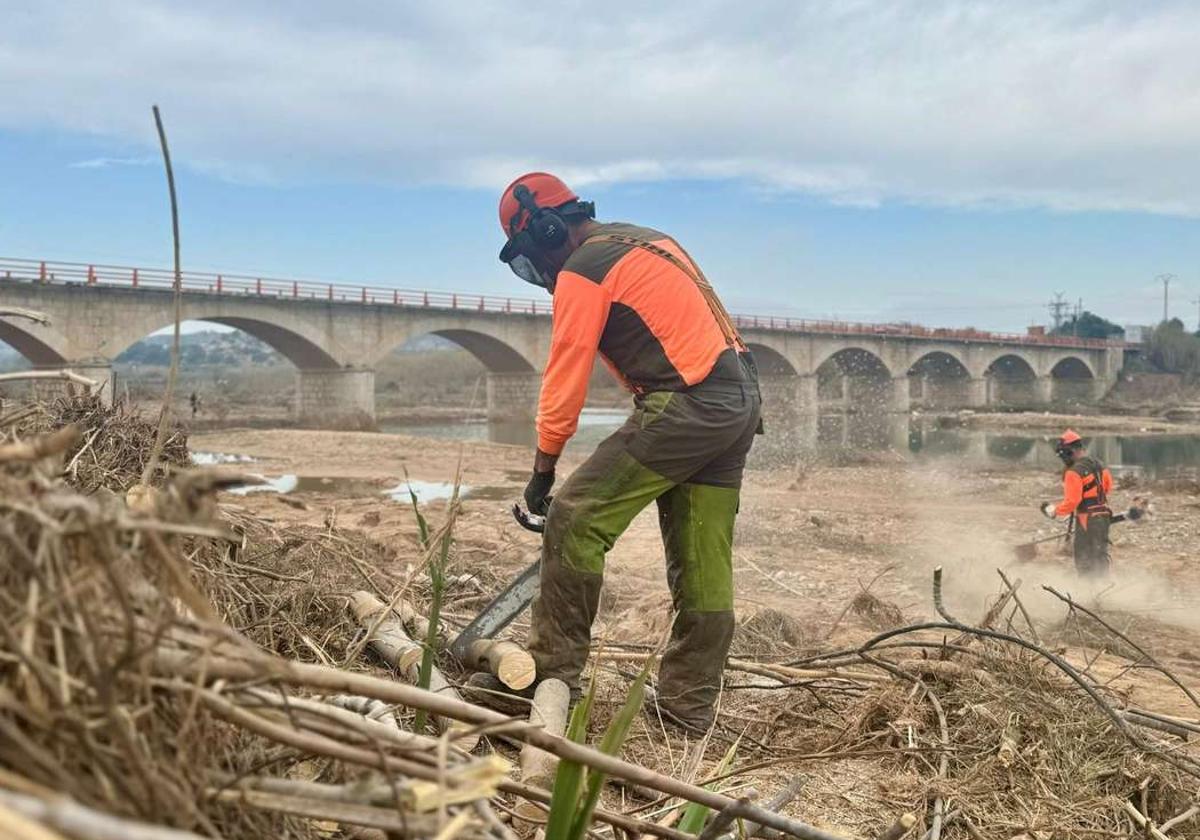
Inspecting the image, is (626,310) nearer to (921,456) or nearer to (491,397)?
(921,456)

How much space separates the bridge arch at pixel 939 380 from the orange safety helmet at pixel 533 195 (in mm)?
60948

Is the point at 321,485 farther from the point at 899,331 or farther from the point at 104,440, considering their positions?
the point at 899,331

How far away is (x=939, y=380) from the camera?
225 ft

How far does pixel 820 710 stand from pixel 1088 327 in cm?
10565

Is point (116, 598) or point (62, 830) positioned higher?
point (116, 598)

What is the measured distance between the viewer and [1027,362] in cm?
6769

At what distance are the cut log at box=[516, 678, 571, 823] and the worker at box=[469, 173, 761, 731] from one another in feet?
0.53

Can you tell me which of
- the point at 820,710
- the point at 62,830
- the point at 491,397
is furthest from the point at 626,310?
the point at 491,397

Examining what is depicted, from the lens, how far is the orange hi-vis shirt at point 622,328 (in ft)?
10.7

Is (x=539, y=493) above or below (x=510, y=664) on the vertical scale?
above

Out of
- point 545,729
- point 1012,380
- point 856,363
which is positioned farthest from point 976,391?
point 545,729

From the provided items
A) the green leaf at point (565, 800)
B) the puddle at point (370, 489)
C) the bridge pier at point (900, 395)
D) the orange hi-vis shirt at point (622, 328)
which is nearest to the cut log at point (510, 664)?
the orange hi-vis shirt at point (622, 328)

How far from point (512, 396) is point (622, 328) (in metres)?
44.1

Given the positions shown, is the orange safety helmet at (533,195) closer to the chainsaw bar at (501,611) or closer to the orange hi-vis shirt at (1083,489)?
the chainsaw bar at (501,611)
